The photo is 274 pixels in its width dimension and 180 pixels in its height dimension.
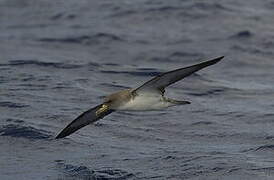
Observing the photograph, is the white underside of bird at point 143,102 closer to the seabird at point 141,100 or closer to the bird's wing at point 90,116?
the seabird at point 141,100

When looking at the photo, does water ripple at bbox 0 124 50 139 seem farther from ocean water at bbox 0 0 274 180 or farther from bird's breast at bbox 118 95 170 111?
bird's breast at bbox 118 95 170 111

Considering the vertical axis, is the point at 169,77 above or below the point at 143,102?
above

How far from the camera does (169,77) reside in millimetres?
9711

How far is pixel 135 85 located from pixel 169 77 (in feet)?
19.4

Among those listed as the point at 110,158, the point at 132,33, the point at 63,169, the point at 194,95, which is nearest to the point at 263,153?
the point at 110,158

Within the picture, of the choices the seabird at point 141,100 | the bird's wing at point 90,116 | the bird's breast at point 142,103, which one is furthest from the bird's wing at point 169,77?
the bird's wing at point 90,116

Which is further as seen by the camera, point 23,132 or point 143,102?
point 23,132

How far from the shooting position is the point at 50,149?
11445 millimetres

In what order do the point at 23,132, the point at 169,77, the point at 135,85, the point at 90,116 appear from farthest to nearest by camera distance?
Answer: the point at 135,85
the point at 23,132
the point at 90,116
the point at 169,77

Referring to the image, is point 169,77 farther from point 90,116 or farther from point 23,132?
point 23,132

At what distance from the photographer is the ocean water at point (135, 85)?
10.8m

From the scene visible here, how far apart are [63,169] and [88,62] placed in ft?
23.1

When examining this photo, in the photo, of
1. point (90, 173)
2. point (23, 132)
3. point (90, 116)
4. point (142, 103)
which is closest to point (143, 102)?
point (142, 103)

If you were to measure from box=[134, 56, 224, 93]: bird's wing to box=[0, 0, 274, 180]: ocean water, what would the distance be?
1.12 meters
